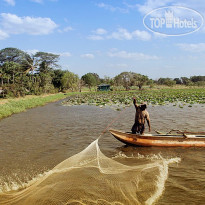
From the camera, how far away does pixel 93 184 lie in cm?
463

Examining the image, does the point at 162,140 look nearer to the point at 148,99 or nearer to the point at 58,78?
the point at 148,99

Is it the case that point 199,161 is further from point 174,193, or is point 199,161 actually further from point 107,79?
point 107,79

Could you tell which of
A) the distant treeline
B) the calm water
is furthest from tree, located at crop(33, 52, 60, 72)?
the calm water

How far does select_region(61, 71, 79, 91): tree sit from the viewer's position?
157 ft

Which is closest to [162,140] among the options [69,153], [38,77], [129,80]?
[69,153]

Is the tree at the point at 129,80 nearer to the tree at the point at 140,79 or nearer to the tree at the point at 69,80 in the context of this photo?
the tree at the point at 140,79

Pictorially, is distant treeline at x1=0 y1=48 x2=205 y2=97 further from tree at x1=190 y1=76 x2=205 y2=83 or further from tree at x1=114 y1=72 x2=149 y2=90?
tree at x1=190 y1=76 x2=205 y2=83

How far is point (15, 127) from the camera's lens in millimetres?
11758

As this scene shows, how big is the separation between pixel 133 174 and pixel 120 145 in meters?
3.00

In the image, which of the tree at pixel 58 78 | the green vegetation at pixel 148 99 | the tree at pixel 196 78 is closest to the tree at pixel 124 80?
the tree at pixel 58 78

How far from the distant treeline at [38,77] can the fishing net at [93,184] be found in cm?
2457

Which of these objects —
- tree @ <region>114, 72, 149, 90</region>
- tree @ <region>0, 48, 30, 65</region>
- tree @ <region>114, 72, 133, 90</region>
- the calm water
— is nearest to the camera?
the calm water

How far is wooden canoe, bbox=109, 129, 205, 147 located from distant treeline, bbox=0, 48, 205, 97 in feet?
78.7

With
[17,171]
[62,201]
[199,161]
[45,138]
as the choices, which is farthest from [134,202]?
[45,138]
